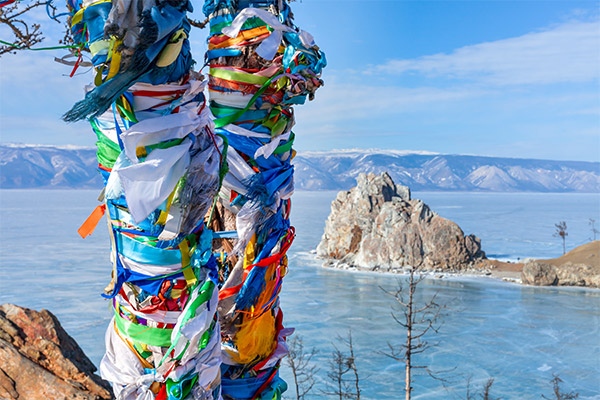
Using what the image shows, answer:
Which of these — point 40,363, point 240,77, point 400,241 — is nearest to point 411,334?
point 400,241

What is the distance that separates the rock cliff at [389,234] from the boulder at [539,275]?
5994 mm

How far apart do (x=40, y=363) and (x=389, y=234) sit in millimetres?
39737

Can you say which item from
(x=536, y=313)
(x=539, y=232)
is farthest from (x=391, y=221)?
(x=539, y=232)

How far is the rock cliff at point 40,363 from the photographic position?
3725 mm

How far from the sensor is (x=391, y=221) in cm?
4244

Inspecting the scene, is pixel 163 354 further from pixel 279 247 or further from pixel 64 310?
pixel 64 310

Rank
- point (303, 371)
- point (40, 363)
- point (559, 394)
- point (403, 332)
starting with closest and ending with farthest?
point (40, 363) → point (559, 394) → point (303, 371) → point (403, 332)

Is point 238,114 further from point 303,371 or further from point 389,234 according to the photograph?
point 389,234

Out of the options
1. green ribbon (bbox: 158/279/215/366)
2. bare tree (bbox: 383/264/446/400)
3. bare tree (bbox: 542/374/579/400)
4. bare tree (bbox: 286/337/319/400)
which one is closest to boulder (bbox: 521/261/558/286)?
bare tree (bbox: 383/264/446/400)

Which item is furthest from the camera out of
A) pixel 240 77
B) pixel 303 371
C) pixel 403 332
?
pixel 403 332

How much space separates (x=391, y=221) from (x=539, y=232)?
130ft

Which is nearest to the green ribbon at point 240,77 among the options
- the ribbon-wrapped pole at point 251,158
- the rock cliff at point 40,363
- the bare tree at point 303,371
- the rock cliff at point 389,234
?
the ribbon-wrapped pole at point 251,158

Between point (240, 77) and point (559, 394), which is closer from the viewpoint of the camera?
point (240, 77)

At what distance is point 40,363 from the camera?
3959mm
